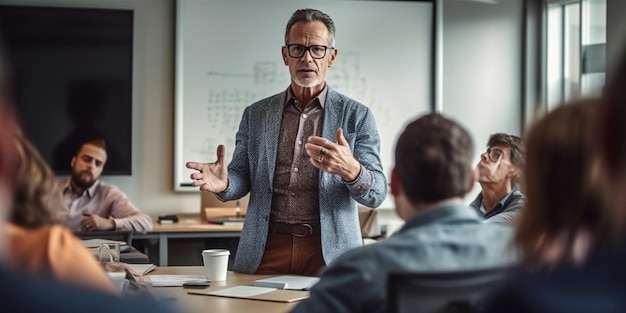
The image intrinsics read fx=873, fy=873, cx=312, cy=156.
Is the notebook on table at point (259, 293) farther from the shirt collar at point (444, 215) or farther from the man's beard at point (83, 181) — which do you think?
the man's beard at point (83, 181)

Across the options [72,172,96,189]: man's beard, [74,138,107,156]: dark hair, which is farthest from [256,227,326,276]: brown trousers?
[74,138,107,156]: dark hair

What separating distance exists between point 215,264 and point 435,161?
1.20 m

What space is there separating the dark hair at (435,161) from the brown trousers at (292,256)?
122 centimetres

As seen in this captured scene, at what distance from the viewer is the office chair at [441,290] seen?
5.27ft

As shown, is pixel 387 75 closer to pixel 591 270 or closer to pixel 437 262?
pixel 437 262

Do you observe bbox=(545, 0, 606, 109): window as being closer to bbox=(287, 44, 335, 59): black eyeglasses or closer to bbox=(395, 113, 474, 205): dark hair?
bbox=(287, 44, 335, 59): black eyeglasses

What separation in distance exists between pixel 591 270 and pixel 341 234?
221 cm

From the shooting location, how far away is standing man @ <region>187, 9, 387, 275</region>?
3127 mm

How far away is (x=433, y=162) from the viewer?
1927 millimetres

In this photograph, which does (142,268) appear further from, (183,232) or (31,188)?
(183,232)

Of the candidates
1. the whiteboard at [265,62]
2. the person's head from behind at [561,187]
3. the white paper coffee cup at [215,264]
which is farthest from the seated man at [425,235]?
the whiteboard at [265,62]

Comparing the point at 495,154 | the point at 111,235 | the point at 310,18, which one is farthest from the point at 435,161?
the point at 111,235

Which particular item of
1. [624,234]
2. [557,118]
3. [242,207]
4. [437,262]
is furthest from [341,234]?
[242,207]

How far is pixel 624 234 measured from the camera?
105 cm
